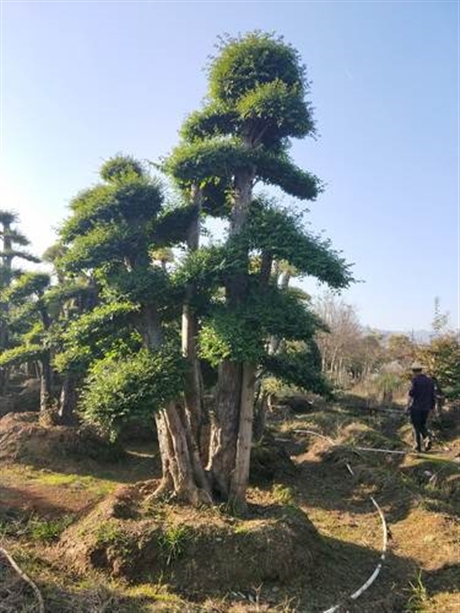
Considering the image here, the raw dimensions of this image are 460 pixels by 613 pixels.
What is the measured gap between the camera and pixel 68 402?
13.9 metres

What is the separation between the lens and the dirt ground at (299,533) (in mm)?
5457

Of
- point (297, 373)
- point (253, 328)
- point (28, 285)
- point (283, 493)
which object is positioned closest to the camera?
point (253, 328)

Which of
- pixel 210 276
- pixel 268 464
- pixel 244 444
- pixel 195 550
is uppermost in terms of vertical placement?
pixel 210 276

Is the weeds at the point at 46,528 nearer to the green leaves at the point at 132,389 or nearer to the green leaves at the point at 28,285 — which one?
the green leaves at the point at 132,389

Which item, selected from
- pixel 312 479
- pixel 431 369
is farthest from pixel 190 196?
pixel 431 369

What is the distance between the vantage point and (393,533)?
786 cm

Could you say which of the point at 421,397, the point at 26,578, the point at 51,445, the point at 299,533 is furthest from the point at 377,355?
the point at 26,578

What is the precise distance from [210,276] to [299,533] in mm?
3604

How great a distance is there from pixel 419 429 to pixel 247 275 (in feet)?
18.2

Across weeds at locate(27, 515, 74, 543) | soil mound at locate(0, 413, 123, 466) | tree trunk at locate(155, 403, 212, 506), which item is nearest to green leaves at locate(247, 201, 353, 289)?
tree trunk at locate(155, 403, 212, 506)

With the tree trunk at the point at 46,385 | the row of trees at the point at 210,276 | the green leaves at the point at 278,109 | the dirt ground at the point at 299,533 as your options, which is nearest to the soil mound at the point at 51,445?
the dirt ground at the point at 299,533

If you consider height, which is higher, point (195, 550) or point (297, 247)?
point (297, 247)

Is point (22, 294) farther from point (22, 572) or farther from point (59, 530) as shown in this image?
point (22, 572)

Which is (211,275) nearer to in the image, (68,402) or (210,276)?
(210,276)
